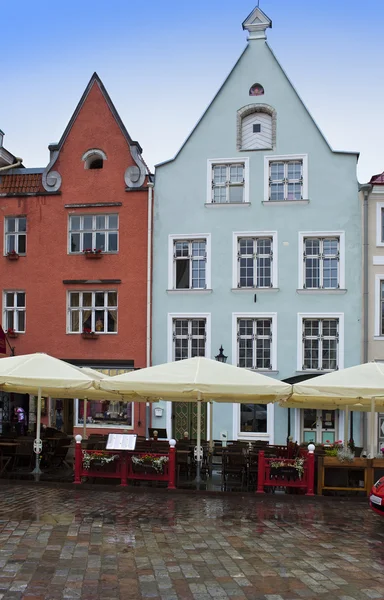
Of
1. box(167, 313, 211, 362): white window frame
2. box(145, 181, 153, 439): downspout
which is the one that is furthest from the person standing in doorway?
box(167, 313, 211, 362): white window frame

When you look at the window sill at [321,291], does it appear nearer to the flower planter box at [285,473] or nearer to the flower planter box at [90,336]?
the flower planter box at [90,336]

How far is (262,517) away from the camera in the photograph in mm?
11906

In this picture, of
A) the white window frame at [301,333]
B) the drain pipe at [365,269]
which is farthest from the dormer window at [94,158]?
the drain pipe at [365,269]

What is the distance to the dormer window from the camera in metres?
25.6

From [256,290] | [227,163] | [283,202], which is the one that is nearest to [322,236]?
[283,202]

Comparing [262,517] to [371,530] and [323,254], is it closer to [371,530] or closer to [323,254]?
[371,530]

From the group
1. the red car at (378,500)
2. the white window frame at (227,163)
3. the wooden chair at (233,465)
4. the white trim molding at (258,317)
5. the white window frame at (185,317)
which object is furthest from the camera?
the white window frame at (227,163)

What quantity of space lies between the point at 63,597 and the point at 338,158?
1983 centimetres

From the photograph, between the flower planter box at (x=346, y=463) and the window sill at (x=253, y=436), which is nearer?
the flower planter box at (x=346, y=463)

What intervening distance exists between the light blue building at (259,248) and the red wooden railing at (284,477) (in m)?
8.97

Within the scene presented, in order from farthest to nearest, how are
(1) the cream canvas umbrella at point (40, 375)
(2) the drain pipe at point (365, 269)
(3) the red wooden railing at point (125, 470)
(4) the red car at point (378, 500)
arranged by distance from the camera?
1. (2) the drain pipe at point (365, 269)
2. (1) the cream canvas umbrella at point (40, 375)
3. (3) the red wooden railing at point (125, 470)
4. (4) the red car at point (378, 500)

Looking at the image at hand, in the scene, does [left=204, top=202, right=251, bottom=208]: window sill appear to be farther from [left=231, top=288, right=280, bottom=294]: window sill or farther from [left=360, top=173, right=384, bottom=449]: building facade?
[left=360, top=173, right=384, bottom=449]: building facade

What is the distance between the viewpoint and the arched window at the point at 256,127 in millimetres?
24562

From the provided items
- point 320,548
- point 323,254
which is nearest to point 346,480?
point 320,548
